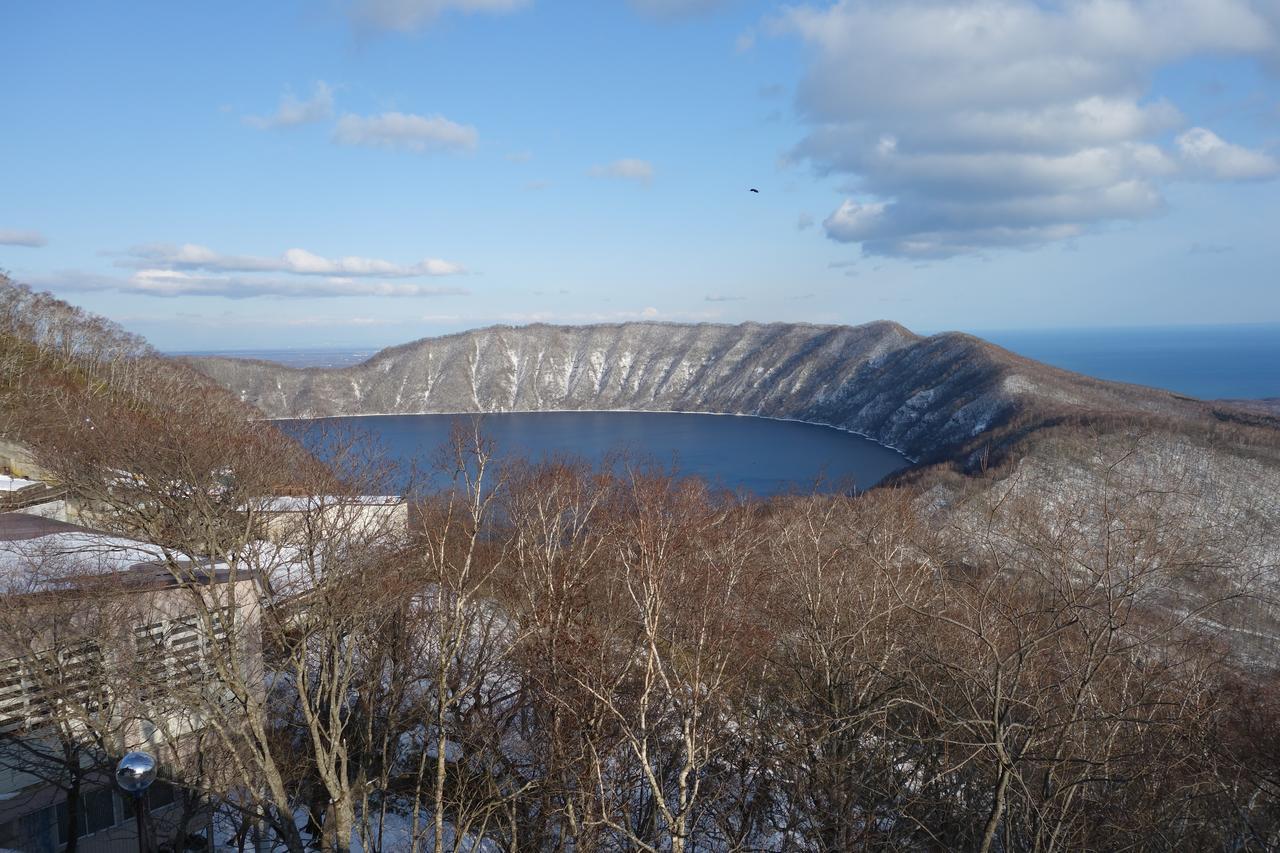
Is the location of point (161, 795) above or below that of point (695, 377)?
below

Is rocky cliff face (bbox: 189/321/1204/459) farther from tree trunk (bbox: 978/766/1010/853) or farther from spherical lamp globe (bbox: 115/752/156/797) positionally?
spherical lamp globe (bbox: 115/752/156/797)

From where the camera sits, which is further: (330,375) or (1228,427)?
(330,375)

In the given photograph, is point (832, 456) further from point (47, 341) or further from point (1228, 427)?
point (47, 341)

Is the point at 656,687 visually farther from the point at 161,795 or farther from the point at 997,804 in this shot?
the point at 161,795

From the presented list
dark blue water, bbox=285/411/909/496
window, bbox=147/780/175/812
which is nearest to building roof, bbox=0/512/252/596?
window, bbox=147/780/175/812

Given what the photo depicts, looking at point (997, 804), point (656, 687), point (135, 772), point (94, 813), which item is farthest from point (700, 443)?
point (135, 772)

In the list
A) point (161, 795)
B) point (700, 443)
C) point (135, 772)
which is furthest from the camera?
point (700, 443)

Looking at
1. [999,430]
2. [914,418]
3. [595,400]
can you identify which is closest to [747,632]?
[999,430]

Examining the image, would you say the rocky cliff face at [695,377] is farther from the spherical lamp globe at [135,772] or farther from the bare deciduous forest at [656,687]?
the spherical lamp globe at [135,772]
